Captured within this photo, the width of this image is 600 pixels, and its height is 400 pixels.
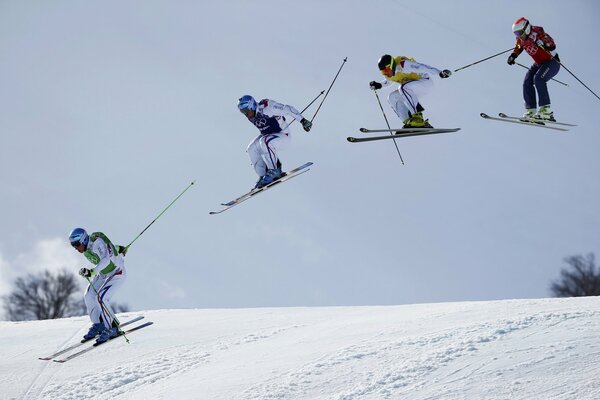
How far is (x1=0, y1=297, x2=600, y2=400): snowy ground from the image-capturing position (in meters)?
9.66

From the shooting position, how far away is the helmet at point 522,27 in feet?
48.0

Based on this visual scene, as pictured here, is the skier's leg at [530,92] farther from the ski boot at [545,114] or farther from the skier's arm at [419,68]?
the skier's arm at [419,68]

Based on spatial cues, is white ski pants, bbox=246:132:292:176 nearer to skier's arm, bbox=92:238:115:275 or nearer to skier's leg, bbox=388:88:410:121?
skier's leg, bbox=388:88:410:121

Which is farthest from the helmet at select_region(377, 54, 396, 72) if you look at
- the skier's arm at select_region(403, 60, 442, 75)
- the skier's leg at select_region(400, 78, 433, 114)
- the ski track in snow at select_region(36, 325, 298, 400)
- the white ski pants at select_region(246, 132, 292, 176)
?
the ski track in snow at select_region(36, 325, 298, 400)

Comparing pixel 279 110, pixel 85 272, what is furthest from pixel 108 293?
pixel 279 110

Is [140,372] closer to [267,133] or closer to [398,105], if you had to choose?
[267,133]

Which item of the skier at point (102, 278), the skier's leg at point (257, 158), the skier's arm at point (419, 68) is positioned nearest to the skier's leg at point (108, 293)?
the skier at point (102, 278)

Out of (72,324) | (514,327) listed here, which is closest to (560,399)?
(514,327)

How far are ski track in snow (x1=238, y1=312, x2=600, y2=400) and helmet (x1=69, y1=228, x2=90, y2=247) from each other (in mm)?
3982

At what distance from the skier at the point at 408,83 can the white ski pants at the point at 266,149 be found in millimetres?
1822

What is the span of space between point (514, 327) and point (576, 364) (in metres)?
1.70

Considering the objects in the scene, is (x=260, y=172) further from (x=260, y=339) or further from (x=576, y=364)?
(x=576, y=364)

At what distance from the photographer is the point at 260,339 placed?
530 inches

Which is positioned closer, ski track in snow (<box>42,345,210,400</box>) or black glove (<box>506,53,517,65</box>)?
ski track in snow (<box>42,345,210,400</box>)
